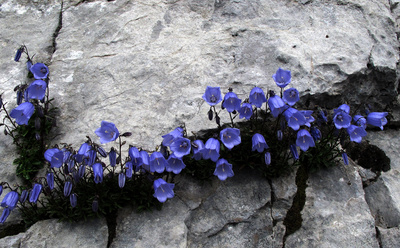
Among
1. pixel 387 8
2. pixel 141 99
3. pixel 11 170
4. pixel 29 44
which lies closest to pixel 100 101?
pixel 141 99

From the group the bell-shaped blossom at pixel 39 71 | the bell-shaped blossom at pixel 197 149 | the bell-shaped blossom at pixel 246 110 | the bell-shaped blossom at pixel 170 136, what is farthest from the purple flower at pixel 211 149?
the bell-shaped blossom at pixel 39 71

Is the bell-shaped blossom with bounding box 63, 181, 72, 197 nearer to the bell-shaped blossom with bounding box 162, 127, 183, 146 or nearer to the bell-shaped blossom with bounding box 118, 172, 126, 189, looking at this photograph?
the bell-shaped blossom with bounding box 118, 172, 126, 189

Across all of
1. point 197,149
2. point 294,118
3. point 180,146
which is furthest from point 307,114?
point 180,146

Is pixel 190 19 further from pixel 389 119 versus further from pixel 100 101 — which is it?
pixel 389 119

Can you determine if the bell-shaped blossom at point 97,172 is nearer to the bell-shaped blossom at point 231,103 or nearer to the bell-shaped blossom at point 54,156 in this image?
the bell-shaped blossom at point 54,156

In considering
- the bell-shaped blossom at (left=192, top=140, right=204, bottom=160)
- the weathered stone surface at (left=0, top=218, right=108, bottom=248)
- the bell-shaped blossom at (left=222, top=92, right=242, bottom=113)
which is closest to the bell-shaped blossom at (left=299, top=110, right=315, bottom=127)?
the bell-shaped blossom at (left=222, top=92, right=242, bottom=113)

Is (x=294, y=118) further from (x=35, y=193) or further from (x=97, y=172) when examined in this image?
(x=35, y=193)
